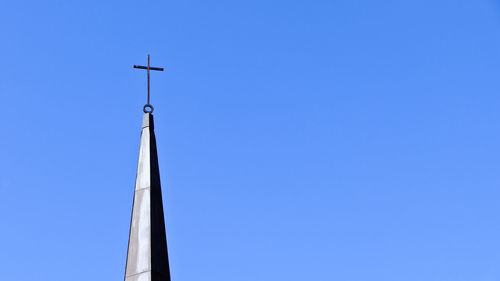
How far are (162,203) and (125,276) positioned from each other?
201cm

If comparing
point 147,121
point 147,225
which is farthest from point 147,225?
point 147,121

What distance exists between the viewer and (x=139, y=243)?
59.4 ft

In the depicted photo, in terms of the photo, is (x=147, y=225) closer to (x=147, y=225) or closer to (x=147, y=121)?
(x=147, y=225)

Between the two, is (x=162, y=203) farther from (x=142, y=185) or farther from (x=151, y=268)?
(x=151, y=268)

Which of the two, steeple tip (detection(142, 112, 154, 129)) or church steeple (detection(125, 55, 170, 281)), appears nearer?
church steeple (detection(125, 55, 170, 281))

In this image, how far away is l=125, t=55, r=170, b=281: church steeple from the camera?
17688 millimetres

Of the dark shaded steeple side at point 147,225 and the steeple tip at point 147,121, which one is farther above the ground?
the steeple tip at point 147,121

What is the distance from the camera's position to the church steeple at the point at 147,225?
58.0 feet

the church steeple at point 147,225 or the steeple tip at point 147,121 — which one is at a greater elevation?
the steeple tip at point 147,121

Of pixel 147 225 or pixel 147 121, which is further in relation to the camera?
pixel 147 121

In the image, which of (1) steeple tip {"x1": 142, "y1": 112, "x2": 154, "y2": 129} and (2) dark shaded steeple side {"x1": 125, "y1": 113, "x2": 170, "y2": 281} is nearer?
(2) dark shaded steeple side {"x1": 125, "y1": 113, "x2": 170, "y2": 281}

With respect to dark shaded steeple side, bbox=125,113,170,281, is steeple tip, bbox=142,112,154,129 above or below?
above

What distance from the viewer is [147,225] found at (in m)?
18.2

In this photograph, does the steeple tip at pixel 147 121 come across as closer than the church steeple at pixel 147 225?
No
